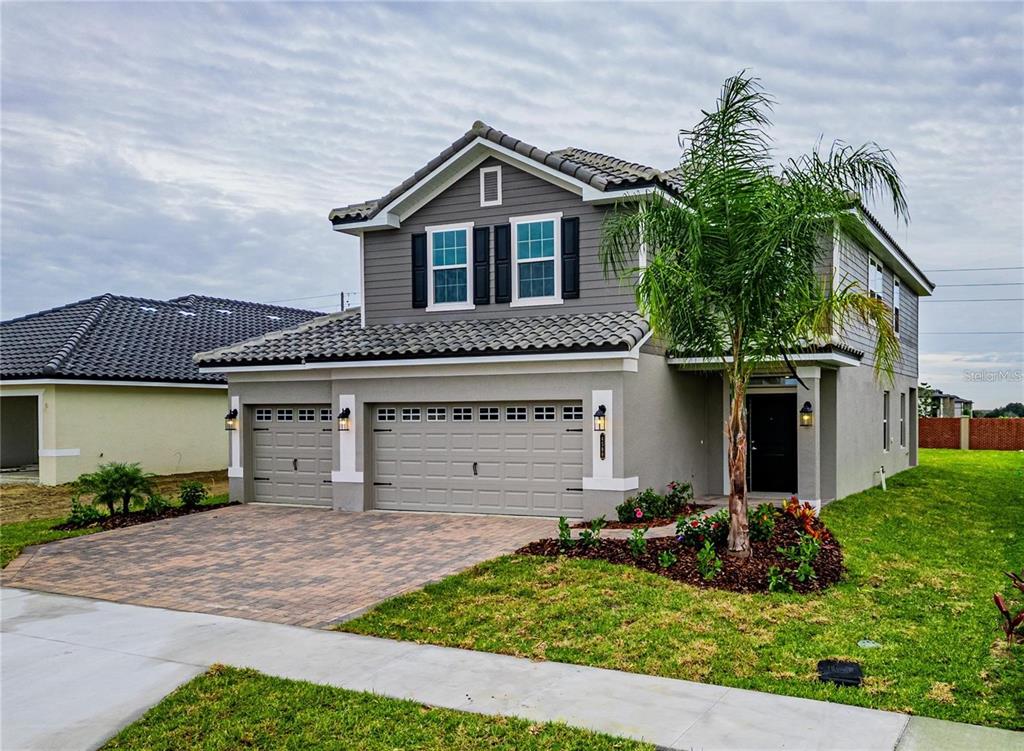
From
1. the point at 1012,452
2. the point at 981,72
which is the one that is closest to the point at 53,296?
the point at 981,72

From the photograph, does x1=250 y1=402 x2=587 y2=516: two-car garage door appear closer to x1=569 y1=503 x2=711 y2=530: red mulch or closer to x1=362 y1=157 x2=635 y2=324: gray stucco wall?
x1=569 y1=503 x2=711 y2=530: red mulch

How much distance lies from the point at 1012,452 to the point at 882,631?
1285 inches

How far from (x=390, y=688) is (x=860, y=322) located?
1507 centimetres

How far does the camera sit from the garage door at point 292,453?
16.4m

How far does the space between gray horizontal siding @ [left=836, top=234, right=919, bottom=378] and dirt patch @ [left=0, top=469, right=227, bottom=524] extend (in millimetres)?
14787

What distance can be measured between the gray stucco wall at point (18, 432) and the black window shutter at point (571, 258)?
19084 mm

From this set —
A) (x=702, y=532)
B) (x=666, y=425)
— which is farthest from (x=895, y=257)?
(x=702, y=532)

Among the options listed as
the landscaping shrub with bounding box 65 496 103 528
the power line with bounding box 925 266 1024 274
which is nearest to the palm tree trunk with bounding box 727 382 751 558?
the landscaping shrub with bounding box 65 496 103 528

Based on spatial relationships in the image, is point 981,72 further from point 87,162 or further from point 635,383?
point 87,162

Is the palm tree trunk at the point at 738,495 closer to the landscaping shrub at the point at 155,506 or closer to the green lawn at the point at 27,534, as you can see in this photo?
the green lawn at the point at 27,534

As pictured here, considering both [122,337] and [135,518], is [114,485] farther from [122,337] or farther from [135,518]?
[122,337]

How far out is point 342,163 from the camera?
23953 mm

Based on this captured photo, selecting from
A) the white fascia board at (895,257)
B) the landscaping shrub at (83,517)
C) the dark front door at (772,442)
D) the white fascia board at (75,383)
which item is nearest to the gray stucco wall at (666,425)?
the dark front door at (772,442)

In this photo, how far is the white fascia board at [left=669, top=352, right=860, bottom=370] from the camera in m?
13.8
